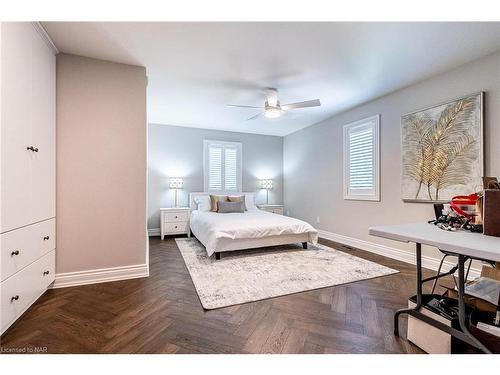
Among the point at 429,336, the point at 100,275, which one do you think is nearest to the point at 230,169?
the point at 100,275

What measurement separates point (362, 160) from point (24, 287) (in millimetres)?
4511

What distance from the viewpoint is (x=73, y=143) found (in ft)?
8.04

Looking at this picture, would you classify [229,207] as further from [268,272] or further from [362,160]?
[362,160]

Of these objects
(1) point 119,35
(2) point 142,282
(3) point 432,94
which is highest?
(1) point 119,35

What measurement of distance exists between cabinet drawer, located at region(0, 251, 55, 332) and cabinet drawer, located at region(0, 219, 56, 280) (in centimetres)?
6

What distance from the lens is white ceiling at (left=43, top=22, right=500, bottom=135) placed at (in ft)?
6.77

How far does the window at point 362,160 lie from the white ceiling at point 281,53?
542 mm

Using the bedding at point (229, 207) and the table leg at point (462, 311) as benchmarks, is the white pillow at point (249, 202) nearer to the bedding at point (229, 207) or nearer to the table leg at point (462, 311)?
the bedding at point (229, 207)

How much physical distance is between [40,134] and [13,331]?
159 centimetres

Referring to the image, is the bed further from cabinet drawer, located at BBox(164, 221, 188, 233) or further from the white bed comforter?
cabinet drawer, located at BBox(164, 221, 188, 233)
